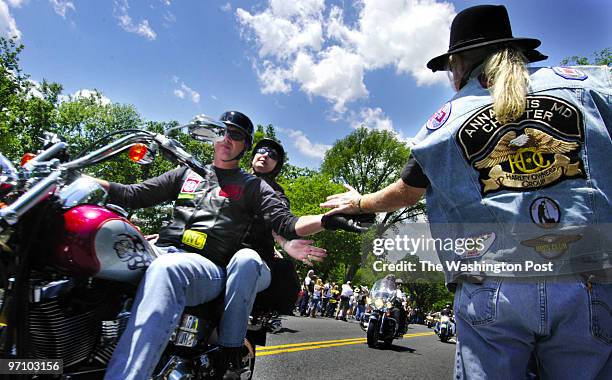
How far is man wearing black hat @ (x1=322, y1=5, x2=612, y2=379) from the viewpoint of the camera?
1.15 metres

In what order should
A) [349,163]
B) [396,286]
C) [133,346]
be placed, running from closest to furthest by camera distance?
[133,346]
[396,286]
[349,163]

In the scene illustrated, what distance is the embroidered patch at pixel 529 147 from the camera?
1171 mm

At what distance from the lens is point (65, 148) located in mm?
2008

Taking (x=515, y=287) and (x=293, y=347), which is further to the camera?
(x=293, y=347)

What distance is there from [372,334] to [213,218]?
6.75m

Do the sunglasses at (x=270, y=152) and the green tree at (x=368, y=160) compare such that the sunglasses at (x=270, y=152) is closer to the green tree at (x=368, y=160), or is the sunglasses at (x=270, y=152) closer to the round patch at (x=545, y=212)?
the round patch at (x=545, y=212)

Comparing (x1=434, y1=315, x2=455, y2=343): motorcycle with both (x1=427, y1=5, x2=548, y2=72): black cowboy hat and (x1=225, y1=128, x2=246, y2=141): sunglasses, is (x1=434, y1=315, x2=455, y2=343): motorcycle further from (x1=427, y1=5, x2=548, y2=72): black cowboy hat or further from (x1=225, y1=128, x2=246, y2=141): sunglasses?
(x1=427, y1=5, x2=548, y2=72): black cowboy hat

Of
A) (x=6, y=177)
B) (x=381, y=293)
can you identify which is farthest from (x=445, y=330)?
(x=6, y=177)

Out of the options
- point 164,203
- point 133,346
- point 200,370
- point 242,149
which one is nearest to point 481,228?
point 133,346

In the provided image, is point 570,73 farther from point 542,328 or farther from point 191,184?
point 191,184

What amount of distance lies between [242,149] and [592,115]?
231cm

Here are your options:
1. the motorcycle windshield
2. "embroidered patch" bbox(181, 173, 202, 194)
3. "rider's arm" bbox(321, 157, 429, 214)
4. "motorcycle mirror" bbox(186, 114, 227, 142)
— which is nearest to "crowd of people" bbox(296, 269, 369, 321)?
the motorcycle windshield

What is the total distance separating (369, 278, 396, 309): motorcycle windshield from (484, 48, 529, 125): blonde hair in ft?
28.5

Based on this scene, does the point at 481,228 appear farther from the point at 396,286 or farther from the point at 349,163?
the point at 349,163
